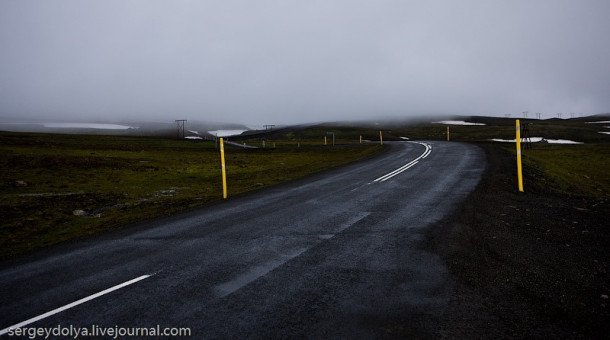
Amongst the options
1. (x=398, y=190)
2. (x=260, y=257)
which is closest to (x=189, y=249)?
(x=260, y=257)

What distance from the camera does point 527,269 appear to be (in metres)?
5.26

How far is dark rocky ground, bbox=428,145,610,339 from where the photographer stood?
12.4 ft

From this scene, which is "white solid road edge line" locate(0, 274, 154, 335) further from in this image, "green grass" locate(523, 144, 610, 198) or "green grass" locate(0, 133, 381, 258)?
"green grass" locate(523, 144, 610, 198)

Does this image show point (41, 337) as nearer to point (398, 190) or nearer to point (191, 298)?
point (191, 298)

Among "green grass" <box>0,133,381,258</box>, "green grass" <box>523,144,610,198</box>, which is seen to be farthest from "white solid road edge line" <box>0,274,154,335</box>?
"green grass" <box>523,144,610,198</box>

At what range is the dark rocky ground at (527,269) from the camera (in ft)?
12.4

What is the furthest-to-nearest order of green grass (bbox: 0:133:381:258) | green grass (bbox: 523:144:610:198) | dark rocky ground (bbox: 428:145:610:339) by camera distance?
green grass (bbox: 523:144:610:198)
green grass (bbox: 0:133:381:258)
dark rocky ground (bbox: 428:145:610:339)

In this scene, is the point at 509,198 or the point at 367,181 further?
the point at 367,181

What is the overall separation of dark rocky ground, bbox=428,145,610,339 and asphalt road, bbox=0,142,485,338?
0.38 metres

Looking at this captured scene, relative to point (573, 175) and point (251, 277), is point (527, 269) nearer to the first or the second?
point (251, 277)

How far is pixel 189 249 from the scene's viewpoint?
6.66 meters

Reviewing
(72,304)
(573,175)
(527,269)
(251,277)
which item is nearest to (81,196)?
(72,304)

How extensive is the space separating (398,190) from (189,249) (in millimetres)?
7955

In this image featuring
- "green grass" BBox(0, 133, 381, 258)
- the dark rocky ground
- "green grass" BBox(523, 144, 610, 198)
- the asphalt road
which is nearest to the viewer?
the dark rocky ground
